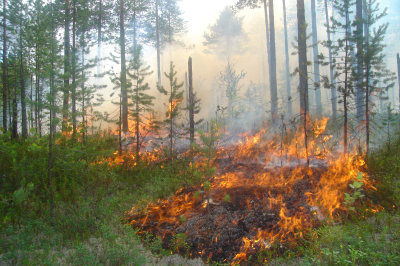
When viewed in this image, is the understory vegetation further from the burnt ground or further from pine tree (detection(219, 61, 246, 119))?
pine tree (detection(219, 61, 246, 119))

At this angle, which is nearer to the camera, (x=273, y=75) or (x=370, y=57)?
(x=370, y=57)

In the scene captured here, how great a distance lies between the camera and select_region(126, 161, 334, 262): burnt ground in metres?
4.02

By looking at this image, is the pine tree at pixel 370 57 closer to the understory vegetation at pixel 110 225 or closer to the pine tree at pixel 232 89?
the understory vegetation at pixel 110 225

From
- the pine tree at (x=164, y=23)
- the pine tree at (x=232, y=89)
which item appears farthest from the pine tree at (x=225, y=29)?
the pine tree at (x=232, y=89)

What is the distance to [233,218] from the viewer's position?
4.80m

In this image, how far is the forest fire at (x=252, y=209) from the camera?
4.09 m

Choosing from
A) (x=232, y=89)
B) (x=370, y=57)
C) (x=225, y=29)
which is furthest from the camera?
(x=225, y=29)

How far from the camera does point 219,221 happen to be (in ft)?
15.5

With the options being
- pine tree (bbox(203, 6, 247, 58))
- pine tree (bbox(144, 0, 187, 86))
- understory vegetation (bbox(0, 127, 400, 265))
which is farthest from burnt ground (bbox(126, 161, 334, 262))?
pine tree (bbox(203, 6, 247, 58))

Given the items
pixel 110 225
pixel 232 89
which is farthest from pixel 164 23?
pixel 110 225

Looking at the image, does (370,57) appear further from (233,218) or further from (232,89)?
(232,89)

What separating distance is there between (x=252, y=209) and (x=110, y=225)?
3127 millimetres

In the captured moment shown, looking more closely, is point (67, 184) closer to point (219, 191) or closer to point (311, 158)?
point (219, 191)

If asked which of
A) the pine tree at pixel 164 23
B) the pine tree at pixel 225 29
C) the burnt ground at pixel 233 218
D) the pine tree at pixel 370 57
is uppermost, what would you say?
the pine tree at pixel 225 29
